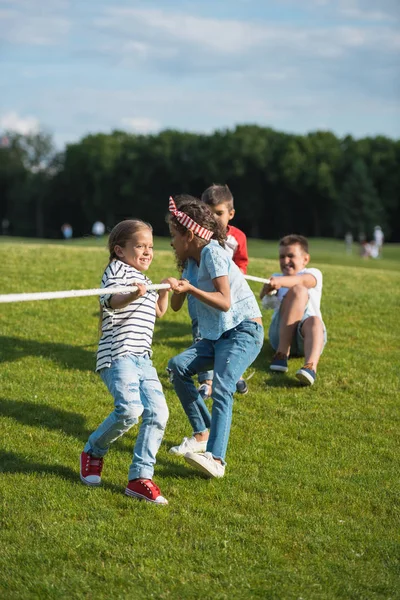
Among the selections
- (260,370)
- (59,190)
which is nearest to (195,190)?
(59,190)

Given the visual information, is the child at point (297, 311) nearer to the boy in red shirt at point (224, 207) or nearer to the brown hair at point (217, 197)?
the boy in red shirt at point (224, 207)

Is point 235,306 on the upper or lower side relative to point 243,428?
upper

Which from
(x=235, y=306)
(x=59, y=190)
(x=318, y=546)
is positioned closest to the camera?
(x=318, y=546)

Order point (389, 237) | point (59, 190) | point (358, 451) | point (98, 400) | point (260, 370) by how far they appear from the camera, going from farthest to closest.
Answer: point (59, 190) < point (389, 237) < point (260, 370) < point (98, 400) < point (358, 451)

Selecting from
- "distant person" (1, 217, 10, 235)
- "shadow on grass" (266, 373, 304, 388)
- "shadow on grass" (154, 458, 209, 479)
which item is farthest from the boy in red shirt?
"distant person" (1, 217, 10, 235)

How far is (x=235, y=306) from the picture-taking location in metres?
6.40

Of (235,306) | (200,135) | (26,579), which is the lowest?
(26,579)

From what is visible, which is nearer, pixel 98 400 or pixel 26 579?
pixel 26 579

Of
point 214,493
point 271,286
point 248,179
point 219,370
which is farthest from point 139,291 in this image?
point 248,179

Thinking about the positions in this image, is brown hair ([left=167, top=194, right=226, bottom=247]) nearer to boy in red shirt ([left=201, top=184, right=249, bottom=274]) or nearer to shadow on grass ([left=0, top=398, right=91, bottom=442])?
boy in red shirt ([left=201, top=184, right=249, bottom=274])

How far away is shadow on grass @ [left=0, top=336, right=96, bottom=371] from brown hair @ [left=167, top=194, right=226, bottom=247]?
9.91 ft

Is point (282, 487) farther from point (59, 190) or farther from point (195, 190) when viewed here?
point (59, 190)

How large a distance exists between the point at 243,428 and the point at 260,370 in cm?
189

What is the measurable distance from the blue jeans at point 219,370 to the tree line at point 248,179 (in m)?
67.8
